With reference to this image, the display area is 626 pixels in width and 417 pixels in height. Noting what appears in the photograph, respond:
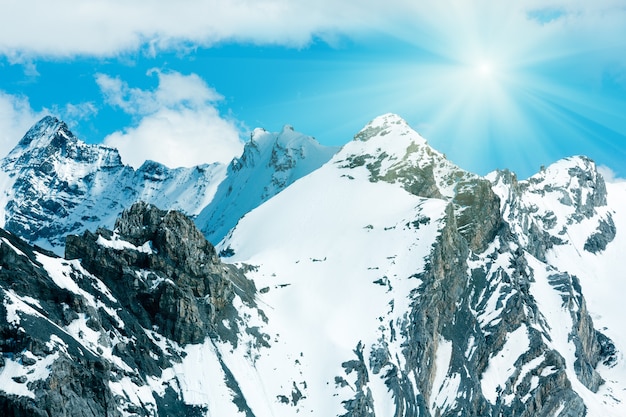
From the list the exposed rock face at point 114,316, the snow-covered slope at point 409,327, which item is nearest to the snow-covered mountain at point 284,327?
the exposed rock face at point 114,316

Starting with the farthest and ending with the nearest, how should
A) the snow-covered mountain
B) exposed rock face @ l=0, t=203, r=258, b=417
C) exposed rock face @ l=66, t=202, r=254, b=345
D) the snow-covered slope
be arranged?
the snow-covered slope < exposed rock face @ l=66, t=202, r=254, b=345 < the snow-covered mountain < exposed rock face @ l=0, t=203, r=258, b=417

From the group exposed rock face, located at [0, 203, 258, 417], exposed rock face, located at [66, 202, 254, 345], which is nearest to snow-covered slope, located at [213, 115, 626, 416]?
exposed rock face, located at [0, 203, 258, 417]

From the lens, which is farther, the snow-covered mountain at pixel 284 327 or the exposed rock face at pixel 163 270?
the exposed rock face at pixel 163 270

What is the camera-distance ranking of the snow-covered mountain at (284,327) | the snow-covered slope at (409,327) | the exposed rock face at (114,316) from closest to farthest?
1. the exposed rock face at (114,316)
2. the snow-covered mountain at (284,327)
3. the snow-covered slope at (409,327)

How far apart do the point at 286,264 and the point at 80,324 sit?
241 feet

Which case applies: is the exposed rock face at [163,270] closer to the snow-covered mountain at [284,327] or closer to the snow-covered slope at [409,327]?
the snow-covered mountain at [284,327]

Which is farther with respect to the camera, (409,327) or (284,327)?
(409,327)

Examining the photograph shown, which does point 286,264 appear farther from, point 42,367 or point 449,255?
point 42,367

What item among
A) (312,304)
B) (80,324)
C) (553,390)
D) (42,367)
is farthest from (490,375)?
(42,367)

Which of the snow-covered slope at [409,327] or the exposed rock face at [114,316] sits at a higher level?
the snow-covered slope at [409,327]

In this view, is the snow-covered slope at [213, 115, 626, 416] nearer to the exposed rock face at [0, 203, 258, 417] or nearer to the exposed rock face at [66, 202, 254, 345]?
the exposed rock face at [0, 203, 258, 417]

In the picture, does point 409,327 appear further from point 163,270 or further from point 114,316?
point 114,316

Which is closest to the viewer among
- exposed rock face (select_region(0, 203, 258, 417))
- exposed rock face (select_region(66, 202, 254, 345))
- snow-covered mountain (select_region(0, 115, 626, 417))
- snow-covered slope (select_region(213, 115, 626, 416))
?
exposed rock face (select_region(0, 203, 258, 417))

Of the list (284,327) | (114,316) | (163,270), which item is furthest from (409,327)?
(114,316)
